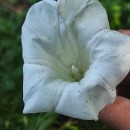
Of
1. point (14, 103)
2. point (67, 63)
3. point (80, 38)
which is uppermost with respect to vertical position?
point (80, 38)

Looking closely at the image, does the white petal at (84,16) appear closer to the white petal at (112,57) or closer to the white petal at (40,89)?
the white petal at (112,57)

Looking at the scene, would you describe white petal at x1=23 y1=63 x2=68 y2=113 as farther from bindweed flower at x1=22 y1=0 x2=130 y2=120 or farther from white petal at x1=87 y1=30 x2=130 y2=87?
white petal at x1=87 y1=30 x2=130 y2=87

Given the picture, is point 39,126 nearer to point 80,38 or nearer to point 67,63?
point 67,63

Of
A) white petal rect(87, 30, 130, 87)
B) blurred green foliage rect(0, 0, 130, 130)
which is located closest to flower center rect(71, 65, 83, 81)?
white petal rect(87, 30, 130, 87)

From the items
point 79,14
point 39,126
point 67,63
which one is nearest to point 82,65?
point 67,63

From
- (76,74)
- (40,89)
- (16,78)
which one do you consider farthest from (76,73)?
(16,78)

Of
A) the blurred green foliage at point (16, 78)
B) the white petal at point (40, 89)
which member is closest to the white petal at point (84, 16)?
the white petal at point (40, 89)
